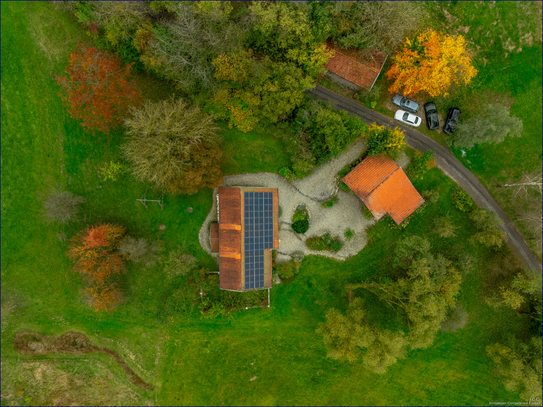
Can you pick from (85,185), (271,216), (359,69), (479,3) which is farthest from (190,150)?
(479,3)

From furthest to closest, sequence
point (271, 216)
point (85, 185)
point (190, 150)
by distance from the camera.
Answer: point (85, 185) → point (271, 216) → point (190, 150)

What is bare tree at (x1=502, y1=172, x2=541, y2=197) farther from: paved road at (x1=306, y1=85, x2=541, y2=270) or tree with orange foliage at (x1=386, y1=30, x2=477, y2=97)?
tree with orange foliage at (x1=386, y1=30, x2=477, y2=97)

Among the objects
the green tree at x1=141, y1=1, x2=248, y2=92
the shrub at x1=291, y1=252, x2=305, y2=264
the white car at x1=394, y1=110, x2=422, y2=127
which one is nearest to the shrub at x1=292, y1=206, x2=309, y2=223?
the shrub at x1=291, y1=252, x2=305, y2=264

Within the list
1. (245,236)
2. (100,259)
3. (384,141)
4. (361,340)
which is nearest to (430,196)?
(384,141)

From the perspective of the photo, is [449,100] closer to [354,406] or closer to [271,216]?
[271,216]

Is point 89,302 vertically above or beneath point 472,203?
beneath

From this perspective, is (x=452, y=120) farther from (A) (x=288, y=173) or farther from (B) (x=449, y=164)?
(A) (x=288, y=173)

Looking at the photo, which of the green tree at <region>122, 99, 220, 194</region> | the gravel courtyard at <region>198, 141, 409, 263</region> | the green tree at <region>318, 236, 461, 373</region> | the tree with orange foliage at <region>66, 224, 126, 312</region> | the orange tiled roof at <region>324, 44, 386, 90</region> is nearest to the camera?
the green tree at <region>122, 99, 220, 194</region>
